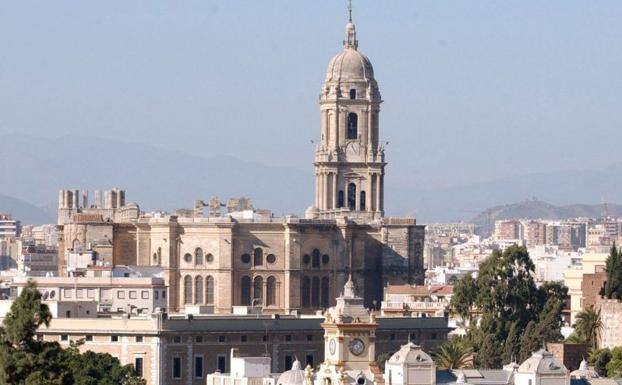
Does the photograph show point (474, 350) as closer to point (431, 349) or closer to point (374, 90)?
point (431, 349)

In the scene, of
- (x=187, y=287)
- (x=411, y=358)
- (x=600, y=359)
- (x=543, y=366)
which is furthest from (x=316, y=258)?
(x=543, y=366)

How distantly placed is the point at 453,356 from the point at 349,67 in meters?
53.9

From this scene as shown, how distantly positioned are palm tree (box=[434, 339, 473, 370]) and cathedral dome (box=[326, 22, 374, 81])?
43.0 meters

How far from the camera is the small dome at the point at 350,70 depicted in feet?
592

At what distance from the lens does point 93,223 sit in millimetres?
175000

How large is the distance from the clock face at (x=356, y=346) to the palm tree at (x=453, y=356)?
18.3 meters

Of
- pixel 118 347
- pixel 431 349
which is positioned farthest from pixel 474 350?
pixel 118 347

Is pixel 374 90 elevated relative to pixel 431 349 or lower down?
elevated

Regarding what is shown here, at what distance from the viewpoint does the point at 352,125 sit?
180250 millimetres

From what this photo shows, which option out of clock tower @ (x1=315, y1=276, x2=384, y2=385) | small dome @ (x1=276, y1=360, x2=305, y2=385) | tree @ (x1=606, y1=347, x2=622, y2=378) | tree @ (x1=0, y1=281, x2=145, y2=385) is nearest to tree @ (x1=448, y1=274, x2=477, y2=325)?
tree @ (x1=606, y1=347, x2=622, y2=378)

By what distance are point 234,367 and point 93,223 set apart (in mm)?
53060

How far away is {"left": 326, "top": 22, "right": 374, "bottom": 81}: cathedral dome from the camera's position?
592ft

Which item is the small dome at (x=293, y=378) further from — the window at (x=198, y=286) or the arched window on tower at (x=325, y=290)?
the arched window on tower at (x=325, y=290)

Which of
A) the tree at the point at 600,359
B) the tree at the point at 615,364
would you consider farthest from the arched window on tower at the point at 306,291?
the tree at the point at 615,364
